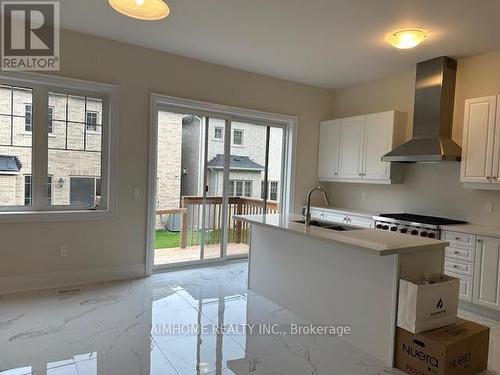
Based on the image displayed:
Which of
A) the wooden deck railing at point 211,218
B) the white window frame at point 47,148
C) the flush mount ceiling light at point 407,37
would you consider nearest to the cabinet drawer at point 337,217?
the wooden deck railing at point 211,218

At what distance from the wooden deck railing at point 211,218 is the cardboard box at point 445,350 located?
118 inches

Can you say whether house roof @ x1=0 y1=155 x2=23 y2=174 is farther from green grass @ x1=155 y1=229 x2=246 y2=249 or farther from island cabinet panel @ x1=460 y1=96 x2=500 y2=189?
island cabinet panel @ x1=460 y1=96 x2=500 y2=189

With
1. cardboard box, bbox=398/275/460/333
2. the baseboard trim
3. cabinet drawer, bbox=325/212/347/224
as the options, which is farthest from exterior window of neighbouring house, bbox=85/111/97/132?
cardboard box, bbox=398/275/460/333

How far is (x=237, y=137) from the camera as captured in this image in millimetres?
5023

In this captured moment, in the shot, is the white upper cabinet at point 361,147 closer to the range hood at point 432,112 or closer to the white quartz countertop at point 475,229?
the range hood at point 432,112

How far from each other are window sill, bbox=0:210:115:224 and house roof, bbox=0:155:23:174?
17.1 inches

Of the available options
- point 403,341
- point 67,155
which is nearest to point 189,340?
point 403,341

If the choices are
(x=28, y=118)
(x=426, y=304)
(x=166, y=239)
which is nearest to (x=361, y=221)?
A: (x=426, y=304)

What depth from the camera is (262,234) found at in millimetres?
Answer: 3721

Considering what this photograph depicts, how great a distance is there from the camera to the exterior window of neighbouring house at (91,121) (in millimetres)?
3939

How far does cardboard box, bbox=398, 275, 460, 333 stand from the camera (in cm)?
227

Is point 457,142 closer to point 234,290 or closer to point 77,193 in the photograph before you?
point 234,290

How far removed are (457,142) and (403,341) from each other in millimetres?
2796

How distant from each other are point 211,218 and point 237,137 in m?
1.24
